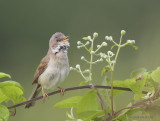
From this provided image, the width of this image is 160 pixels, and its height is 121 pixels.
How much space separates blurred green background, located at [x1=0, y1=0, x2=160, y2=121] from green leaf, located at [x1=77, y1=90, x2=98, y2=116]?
17.5 ft

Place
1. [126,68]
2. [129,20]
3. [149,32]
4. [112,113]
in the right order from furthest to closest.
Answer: [129,20] < [149,32] < [126,68] < [112,113]

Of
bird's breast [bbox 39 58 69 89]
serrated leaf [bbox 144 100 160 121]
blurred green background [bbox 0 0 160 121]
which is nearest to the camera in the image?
serrated leaf [bbox 144 100 160 121]

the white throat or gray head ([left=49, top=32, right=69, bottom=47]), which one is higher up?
gray head ([left=49, top=32, right=69, bottom=47])

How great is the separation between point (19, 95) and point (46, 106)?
6.06m

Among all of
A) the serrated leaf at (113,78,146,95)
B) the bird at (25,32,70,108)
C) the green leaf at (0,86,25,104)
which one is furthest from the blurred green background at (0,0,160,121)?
the serrated leaf at (113,78,146,95)

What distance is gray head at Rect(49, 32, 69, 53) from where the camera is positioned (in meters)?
3.55

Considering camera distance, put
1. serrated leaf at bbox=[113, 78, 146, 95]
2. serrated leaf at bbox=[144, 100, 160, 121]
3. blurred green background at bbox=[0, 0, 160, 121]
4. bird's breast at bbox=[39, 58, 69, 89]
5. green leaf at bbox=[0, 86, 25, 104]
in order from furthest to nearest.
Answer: blurred green background at bbox=[0, 0, 160, 121]
bird's breast at bbox=[39, 58, 69, 89]
green leaf at bbox=[0, 86, 25, 104]
serrated leaf at bbox=[113, 78, 146, 95]
serrated leaf at bbox=[144, 100, 160, 121]

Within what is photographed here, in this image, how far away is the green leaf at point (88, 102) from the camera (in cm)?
193

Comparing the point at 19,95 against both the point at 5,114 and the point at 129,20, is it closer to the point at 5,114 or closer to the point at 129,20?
the point at 5,114

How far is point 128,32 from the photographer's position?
9.27 m

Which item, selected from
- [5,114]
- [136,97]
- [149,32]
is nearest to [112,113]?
[136,97]

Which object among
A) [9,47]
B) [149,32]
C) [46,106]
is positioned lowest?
[46,106]

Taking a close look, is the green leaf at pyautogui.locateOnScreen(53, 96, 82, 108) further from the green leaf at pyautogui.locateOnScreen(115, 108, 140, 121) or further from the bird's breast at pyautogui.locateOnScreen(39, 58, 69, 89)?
the bird's breast at pyautogui.locateOnScreen(39, 58, 69, 89)

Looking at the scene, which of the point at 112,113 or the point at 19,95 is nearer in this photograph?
the point at 112,113
